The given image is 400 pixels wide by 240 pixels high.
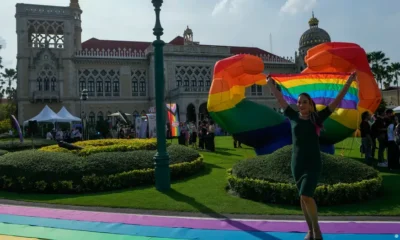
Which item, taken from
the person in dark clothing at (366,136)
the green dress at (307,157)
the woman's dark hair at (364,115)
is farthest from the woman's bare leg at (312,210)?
the person in dark clothing at (366,136)

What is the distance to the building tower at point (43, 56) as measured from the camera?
44.4 metres

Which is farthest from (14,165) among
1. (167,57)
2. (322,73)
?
(167,57)

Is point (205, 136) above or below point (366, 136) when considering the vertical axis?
below

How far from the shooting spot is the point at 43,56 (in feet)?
148

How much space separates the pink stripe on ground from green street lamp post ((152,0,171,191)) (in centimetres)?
218

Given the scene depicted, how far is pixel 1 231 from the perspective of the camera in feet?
21.2

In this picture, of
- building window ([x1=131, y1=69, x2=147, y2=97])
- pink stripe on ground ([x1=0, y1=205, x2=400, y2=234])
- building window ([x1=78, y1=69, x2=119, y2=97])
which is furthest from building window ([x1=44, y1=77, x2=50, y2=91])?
pink stripe on ground ([x1=0, y1=205, x2=400, y2=234])

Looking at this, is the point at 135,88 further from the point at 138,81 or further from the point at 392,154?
the point at 392,154

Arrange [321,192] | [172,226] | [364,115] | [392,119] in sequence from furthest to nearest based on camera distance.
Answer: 1. [392,119]
2. [364,115]
3. [321,192]
4. [172,226]

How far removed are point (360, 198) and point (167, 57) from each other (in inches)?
1670

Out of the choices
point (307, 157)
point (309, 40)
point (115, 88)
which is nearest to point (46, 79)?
point (115, 88)

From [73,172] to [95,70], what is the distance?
40005mm

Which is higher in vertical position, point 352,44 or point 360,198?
point 352,44

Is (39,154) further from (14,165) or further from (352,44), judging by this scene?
(352,44)
